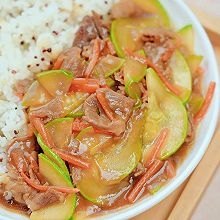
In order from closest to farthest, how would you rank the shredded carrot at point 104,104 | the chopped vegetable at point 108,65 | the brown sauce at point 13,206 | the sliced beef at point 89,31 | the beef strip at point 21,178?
the beef strip at point 21,178
the brown sauce at point 13,206
the shredded carrot at point 104,104
the chopped vegetable at point 108,65
the sliced beef at point 89,31

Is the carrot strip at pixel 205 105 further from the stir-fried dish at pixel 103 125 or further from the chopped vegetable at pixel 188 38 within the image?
the chopped vegetable at pixel 188 38

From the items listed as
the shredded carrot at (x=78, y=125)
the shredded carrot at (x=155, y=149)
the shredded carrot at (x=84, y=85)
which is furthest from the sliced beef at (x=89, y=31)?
the shredded carrot at (x=155, y=149)

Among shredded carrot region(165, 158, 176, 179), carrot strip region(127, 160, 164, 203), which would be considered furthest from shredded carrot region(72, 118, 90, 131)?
shredded carrot region(165, 158, 176, 179)

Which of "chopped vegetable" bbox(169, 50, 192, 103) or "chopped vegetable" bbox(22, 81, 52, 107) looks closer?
"chopped vegetable" bbox(22, 81, 52, 107)

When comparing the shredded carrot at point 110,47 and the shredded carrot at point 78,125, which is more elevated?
the shredded carrot at point 110,47

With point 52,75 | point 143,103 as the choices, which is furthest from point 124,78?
point 52,75

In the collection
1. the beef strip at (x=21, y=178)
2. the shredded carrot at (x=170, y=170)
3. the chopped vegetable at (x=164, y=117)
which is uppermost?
the chopped vegetable at (x=164, y=117)

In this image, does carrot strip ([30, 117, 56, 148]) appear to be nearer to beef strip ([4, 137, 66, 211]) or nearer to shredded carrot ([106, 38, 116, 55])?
beef strip ([4, 137, 66, 211])
